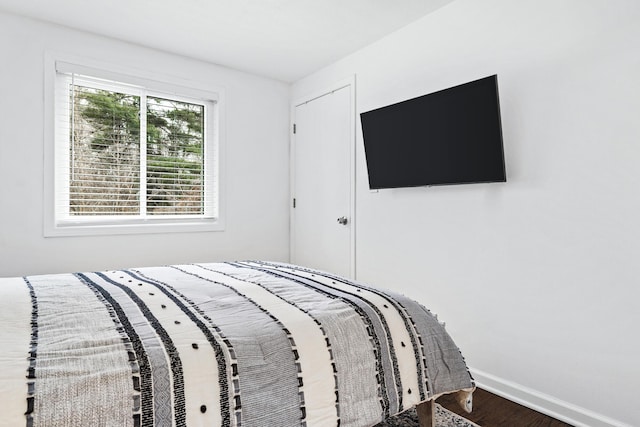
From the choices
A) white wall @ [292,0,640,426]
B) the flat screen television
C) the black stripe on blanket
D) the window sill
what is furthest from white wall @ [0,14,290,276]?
the black stripe on blanket

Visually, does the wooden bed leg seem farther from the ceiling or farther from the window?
the window

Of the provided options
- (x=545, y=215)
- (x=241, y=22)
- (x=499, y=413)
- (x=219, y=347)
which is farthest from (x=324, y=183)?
(x=219, y=347)

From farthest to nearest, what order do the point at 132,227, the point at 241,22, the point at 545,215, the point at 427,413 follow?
the point at 132,227 < the point at 241,22 < the point at 545,215 < the point at 427,413

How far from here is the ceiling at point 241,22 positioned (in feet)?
8.66

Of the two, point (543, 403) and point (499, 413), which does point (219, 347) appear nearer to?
point (499, 413)

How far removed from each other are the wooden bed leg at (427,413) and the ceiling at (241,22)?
232 centimetres

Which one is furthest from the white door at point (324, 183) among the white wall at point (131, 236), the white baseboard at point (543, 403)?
the white baseboard at point (543, 403)

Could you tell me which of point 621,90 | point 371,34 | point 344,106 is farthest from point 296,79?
point 621,90

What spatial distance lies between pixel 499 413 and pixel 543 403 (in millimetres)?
240

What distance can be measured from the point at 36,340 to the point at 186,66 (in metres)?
2.91

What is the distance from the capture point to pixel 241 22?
288 centimetres

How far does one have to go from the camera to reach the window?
304cm

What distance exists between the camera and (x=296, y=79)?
4.06 metres

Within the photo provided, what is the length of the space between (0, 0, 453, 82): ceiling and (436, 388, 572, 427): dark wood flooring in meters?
2.44
